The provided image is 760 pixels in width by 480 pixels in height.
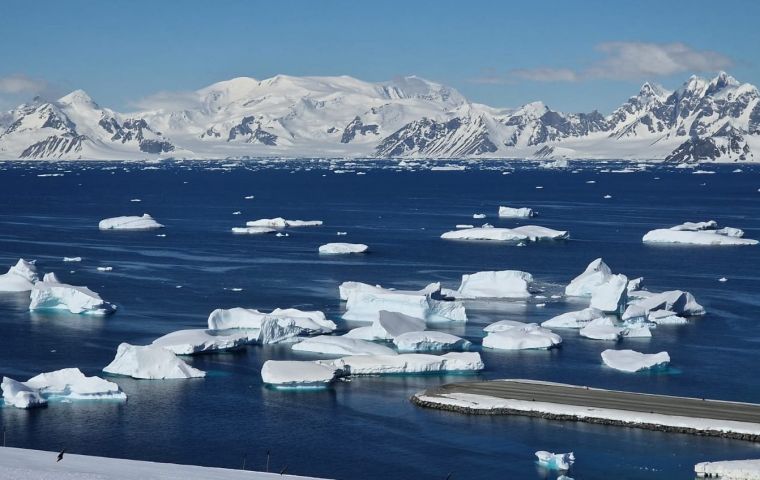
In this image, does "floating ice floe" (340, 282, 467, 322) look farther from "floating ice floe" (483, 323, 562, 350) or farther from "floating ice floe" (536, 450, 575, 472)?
"floating ice floe" (536, 450, 575, 472)

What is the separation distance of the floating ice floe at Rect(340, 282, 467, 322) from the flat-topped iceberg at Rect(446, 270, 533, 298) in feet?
20.9

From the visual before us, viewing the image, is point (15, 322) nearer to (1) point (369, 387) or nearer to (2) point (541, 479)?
(1) point (369, 387)

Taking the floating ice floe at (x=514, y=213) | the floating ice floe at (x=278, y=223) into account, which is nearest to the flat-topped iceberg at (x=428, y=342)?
the floating ice floe at (x=278, y=223)

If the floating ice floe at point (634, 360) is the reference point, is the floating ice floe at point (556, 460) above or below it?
below

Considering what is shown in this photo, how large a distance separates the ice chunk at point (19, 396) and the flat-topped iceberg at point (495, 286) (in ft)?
82.4

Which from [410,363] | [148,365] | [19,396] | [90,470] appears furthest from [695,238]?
[90,470]

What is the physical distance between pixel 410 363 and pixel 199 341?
27.7 feet

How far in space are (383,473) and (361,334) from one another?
15648 mm

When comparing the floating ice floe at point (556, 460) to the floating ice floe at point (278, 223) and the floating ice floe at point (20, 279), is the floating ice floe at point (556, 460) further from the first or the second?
the floating ice floe at point (278, 223)

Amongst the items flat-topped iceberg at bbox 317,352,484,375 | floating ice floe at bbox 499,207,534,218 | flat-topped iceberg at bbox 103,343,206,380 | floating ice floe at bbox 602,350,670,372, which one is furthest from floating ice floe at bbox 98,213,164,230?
floating ice floe at bbox 602,350,670,372

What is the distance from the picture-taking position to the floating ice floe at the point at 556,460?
30.4 meters

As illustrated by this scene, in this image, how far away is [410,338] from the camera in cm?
4388

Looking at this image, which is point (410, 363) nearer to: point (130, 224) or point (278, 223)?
point (278, 223)

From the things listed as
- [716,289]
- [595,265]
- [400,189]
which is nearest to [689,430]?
[595,265]
